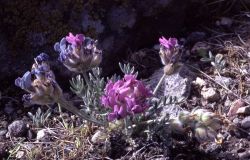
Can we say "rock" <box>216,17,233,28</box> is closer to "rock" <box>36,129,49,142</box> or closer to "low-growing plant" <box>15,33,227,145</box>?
"low-growing plant" <box>15,33,227,145</box>

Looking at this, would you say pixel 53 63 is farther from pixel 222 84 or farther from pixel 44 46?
pixel 222 84

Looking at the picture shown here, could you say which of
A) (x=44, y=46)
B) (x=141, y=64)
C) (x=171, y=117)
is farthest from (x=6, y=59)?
(x=171, y=117)

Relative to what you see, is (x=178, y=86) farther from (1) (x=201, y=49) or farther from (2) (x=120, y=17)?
(2) (x=120, y=17)

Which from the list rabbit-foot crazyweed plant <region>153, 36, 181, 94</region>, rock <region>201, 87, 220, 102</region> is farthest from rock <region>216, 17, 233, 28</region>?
rabbit-foot crazyweed plant <region>153, 36, 181, 94</region>

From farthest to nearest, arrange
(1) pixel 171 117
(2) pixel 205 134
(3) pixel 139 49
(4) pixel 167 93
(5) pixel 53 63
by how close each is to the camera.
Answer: (3) pixel 139 49
(5) pixel 53 63
(4) pixel 167 93
(1) pixel 171 117
(2) pixel 205 134

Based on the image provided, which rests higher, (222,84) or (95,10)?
(95,10)

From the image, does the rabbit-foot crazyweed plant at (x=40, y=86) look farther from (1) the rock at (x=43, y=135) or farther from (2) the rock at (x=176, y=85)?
(2) the rock at (x=176, y=85)

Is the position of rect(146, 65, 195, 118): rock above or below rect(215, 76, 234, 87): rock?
above
